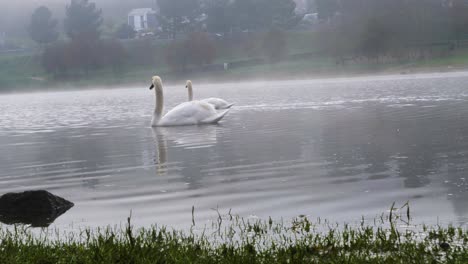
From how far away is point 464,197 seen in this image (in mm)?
10766

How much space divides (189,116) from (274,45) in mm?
111881

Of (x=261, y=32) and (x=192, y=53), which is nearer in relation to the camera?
(x=192, y=53)

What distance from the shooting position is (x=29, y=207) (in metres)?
11.0

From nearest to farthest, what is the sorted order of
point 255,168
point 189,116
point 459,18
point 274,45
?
point 255,168
point 189,116
point 459,18
point 274,45

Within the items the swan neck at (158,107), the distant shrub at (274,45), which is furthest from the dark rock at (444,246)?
the distant shrub at (274,45)

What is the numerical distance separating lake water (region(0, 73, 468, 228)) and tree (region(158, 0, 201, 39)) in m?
149

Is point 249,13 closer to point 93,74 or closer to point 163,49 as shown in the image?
point 163,49

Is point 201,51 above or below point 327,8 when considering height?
below

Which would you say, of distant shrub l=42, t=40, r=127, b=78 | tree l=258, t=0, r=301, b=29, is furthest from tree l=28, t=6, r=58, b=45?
tree l=258, t=0, r=301, b=29

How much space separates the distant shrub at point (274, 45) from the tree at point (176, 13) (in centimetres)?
3681

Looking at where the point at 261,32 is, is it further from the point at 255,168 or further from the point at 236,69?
the point at 255,168

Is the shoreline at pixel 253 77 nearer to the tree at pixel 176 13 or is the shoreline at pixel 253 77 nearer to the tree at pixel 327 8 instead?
the tree at pixel 176 13

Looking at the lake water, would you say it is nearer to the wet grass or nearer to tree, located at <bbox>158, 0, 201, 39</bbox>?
the wet grass

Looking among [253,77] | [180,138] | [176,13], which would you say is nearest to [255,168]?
[180,138]
